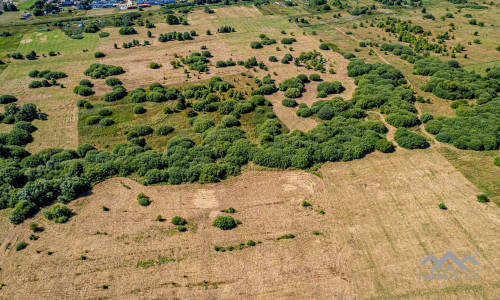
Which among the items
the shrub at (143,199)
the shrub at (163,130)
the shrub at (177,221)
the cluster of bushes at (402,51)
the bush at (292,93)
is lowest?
the shrub at (177,221)

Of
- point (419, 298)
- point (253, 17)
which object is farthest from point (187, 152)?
point (253, 17)

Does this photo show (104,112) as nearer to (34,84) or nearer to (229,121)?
(34,84)

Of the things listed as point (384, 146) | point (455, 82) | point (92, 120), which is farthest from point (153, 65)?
point (455, 82)

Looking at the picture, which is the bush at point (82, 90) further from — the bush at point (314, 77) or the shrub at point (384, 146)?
the shrub at point (384, 146)

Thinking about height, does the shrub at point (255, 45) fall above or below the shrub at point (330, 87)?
above

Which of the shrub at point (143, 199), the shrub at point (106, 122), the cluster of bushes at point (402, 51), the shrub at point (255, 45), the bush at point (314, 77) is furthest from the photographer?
the shrub at point (255, 45)

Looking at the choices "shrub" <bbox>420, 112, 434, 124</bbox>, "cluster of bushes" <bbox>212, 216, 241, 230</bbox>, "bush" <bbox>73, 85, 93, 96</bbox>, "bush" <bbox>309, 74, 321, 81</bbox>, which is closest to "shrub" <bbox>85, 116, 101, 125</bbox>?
"bush" <bbox>73, 85, 93, 96</bbox>

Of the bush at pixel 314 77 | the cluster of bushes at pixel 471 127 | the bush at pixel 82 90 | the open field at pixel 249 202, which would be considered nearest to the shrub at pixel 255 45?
the open field at pixel 249 202
